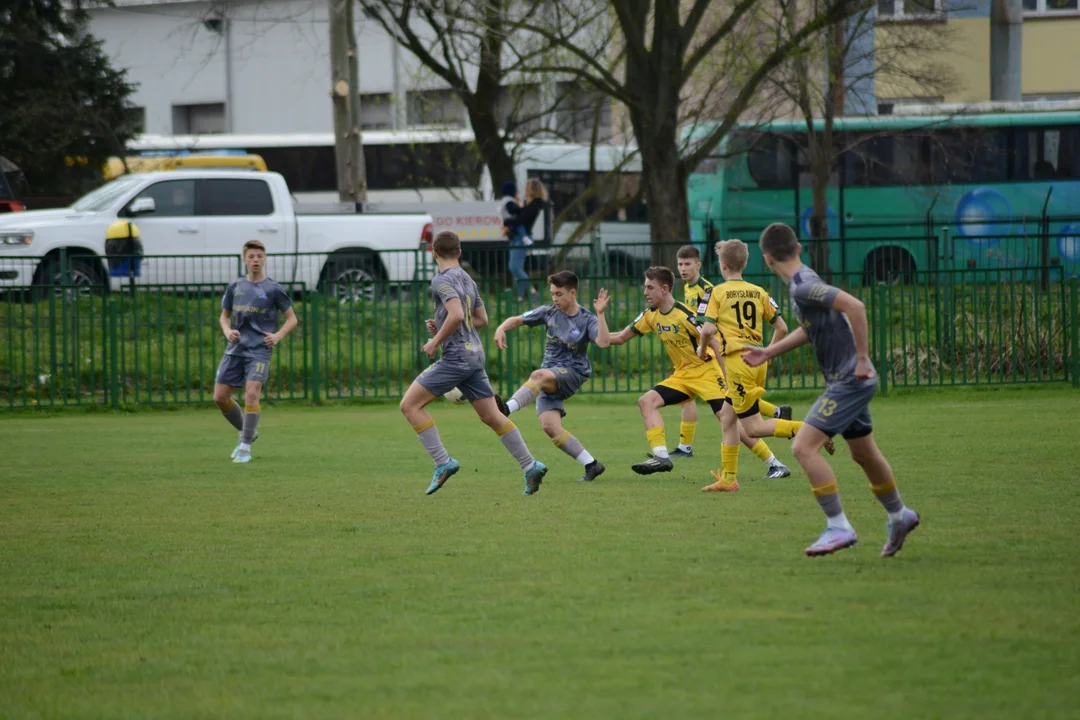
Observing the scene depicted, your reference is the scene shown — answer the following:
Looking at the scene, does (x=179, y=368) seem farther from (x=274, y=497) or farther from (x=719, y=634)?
(x=719, y=634)

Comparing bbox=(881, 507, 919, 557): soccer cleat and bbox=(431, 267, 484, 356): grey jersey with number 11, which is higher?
bbox=(431, 267, 484, 356): grey jersey with number 11

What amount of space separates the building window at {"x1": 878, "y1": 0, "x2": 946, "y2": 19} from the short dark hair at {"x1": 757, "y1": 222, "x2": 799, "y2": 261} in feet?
59.7

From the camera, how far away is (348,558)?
293 inches

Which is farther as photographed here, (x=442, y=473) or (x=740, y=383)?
(x=740, y=383)

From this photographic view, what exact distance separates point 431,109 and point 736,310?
26.9 metres

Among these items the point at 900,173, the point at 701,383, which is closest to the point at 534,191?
the point at 900,173

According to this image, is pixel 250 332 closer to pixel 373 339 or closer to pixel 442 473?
pixel 442 473

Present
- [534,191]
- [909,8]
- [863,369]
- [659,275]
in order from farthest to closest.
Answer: [909,8] < [534,191] < [659,275] < [863,369]

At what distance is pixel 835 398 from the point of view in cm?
705

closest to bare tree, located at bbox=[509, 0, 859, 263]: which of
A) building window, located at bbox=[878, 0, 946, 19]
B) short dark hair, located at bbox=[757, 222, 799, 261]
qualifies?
building window, located at bbox=[878, 0, 946, 19]

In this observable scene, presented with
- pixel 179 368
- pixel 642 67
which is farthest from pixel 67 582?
pixel 642 67

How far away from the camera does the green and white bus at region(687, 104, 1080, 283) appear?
3073 cm

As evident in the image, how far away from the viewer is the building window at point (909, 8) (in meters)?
24.7

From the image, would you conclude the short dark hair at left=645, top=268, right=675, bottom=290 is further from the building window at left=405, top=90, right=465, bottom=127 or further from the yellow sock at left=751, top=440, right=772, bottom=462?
the building window at left=405, top=90, right=465, bottom=127
